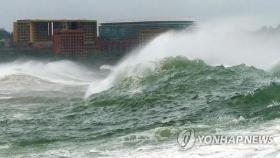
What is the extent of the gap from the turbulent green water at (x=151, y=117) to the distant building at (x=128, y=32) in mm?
60322

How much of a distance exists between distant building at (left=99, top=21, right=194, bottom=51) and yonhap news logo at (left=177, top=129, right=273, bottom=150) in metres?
68.9

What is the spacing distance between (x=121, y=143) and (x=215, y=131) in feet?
5.70

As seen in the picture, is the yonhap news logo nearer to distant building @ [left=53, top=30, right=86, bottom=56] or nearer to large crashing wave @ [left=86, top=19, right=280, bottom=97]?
large crashing wave @ [left=86, top=19, right=280, bottom=97]

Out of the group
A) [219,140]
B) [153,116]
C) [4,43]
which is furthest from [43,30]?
[219,140]

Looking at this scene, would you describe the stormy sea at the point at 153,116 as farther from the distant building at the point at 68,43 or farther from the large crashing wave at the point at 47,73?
the distant building at the point at 68,43

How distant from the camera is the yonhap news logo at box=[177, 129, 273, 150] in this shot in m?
8.96

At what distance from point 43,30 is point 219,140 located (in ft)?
329

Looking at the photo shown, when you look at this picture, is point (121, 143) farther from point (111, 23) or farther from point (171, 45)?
point (111, 23)

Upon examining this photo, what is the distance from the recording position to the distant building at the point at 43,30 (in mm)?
99750

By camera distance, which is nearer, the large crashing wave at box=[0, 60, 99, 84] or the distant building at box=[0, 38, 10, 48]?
the large crashing wave at box=[0, 60, 99, 84]

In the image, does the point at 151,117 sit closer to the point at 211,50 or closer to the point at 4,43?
the point at 211,50

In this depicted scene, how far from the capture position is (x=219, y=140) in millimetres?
9367

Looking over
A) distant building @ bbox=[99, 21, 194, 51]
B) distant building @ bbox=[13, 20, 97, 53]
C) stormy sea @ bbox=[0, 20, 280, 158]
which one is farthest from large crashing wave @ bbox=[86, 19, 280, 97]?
distant building @ bbox=[13, 20, 97, 53]

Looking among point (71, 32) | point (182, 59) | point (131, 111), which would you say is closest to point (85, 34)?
point (71, 32)
